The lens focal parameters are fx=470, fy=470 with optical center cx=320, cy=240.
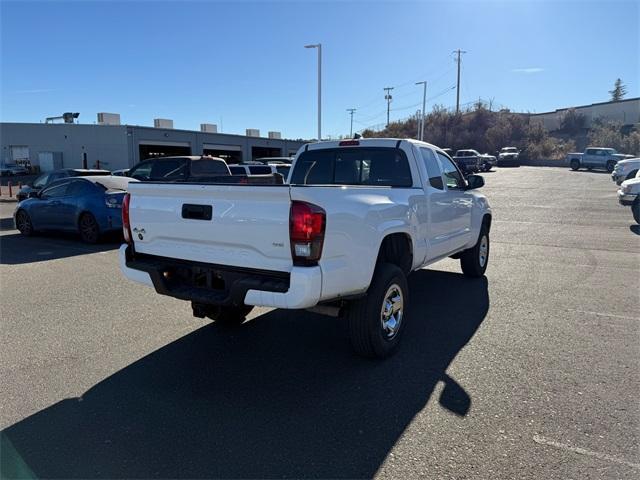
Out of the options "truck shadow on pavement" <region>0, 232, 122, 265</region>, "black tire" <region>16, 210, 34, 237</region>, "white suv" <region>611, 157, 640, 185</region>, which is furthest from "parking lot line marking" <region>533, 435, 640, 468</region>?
"white suv" <region>611, 157, 640, 185</region>

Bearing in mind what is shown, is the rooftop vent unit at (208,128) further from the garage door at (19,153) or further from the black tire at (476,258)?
the black tire at (476,258)

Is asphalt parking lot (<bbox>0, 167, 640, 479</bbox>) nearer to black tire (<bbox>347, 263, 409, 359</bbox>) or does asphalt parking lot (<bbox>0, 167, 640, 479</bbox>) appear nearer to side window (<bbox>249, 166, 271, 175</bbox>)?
black tire (<bbox>347, 263, 409, 359</bbox>)

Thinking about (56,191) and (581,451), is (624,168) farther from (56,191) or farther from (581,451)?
(581,451)

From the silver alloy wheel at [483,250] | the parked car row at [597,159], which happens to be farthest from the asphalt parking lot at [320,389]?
the parked car row at [597,159]

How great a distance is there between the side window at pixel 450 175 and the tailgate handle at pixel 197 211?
11.0 ft

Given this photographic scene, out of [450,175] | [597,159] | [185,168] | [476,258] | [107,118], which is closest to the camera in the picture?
[450,175]

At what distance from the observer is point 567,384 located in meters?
3.79

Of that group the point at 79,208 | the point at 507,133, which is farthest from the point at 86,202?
the point at 507,133

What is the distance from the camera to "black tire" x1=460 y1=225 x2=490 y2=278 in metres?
7.13

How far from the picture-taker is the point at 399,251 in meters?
4.86

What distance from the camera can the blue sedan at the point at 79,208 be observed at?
10867 millimetres

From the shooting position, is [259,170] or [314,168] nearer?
[314,168]

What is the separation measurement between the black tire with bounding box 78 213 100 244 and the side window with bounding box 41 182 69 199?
1053 mm

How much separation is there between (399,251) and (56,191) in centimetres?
1016
